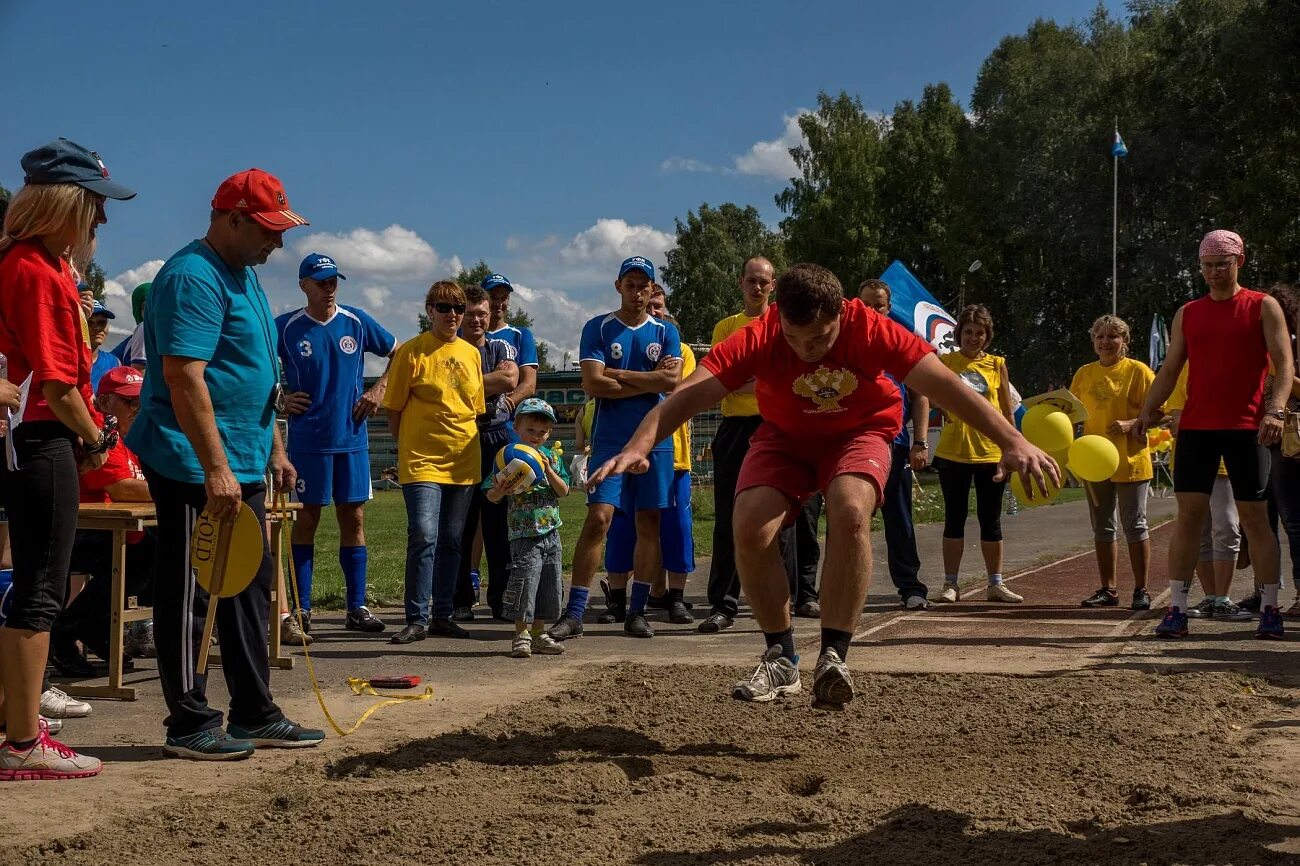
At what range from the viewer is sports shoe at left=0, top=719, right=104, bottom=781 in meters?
4.71

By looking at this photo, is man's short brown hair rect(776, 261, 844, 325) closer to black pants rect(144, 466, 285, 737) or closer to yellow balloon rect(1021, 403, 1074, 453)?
black pants rect(144, 466, 285, 737)

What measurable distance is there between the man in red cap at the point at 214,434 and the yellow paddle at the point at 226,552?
63mm

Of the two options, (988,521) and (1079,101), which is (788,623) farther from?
(1079,101)

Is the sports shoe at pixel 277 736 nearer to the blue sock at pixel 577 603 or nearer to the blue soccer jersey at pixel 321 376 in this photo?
the blue sock at pixel 577 603

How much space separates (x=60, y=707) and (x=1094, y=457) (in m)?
6.19

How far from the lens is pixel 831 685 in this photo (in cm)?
503

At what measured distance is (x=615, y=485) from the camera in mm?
8180

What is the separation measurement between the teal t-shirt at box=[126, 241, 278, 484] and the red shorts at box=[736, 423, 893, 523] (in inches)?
79.2

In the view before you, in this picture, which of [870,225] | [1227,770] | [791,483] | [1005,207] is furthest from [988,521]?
[870,225]

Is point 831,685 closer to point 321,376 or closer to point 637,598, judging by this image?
point 637,598

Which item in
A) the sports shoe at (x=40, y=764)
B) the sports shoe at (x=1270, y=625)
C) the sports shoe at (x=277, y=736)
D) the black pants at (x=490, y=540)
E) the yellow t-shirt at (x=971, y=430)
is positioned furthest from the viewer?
the yellow t-shirt at (x=971, y=430)

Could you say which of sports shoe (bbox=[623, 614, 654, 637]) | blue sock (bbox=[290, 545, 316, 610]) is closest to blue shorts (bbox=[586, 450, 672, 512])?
sports shoe (bbox=[623, 614, 654, 637])

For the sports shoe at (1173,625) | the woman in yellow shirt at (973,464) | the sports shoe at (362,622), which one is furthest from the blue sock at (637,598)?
the sports shoe at (1173,625)

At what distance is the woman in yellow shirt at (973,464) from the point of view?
9.62 meters
